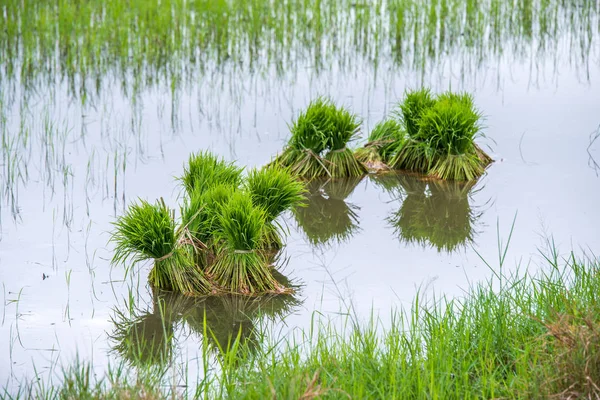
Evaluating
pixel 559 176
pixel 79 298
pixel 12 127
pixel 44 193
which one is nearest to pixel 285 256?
pixel 79 298

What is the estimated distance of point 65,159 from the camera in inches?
268

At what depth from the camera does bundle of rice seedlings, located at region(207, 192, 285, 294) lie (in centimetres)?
447

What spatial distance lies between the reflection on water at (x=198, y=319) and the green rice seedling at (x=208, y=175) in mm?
846

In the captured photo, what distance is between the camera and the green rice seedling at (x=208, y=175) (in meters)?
5.12

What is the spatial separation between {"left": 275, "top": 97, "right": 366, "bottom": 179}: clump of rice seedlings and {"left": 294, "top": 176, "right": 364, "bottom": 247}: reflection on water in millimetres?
92

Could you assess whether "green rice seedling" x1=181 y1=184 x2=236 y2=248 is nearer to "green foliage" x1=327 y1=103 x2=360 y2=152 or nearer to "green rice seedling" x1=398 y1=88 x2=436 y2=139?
"green foliage" x1=327 y1=103 x2=360 y2=152

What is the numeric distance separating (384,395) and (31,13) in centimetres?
888

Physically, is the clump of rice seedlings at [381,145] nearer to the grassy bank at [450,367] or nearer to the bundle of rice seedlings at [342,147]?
the bundle of rice seedlings at [342,147]

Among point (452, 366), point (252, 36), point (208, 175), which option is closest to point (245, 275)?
point (208, 175)

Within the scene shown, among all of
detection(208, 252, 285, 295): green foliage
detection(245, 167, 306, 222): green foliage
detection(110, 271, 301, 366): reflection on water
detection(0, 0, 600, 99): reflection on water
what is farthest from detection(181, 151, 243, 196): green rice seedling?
detection(0, 0, 600, 99): reflection on water

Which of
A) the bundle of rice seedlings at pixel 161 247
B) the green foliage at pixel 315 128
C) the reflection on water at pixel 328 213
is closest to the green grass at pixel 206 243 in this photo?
the bundle of rice seedlings at pixel 161 247

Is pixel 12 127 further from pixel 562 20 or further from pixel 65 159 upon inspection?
pixel 562 20

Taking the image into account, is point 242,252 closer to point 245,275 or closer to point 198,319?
point 245,275

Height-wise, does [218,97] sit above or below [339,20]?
below
